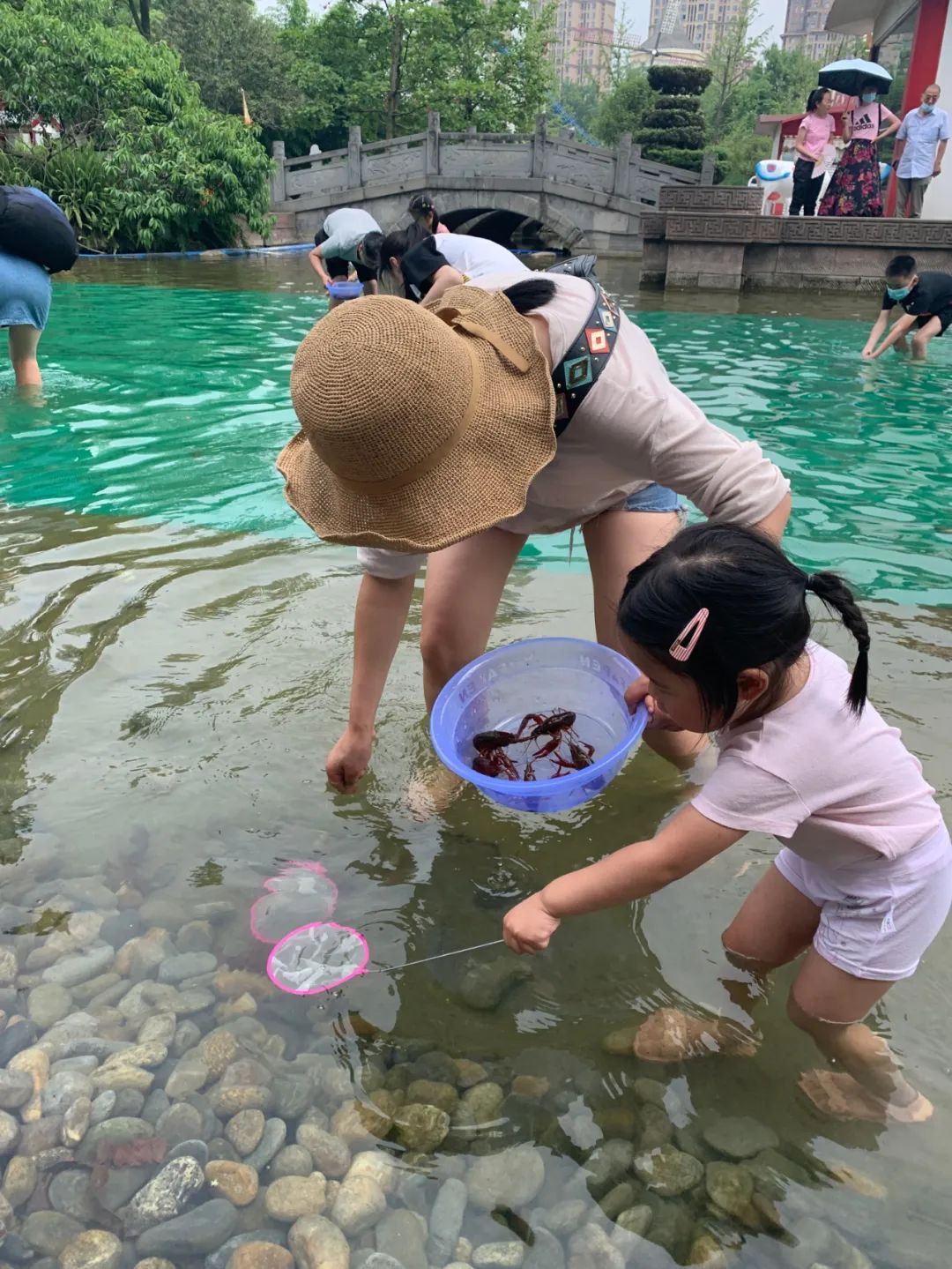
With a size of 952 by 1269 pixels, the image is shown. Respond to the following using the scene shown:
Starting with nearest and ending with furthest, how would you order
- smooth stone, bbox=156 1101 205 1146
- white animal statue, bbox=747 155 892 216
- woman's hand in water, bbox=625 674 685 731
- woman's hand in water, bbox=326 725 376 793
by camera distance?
smooth stone, bbox=156 1101 205 1146, woman's hand in water, bbox=625 674 685 731, woman's hand in water, bbox=326 725 376 793, white animal statue, bbox=747 155 892 216

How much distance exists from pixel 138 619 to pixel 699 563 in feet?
7.93

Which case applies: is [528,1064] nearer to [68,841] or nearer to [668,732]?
[668,732]

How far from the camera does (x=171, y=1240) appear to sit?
1.41 metres

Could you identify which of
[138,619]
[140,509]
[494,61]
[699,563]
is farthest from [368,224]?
[494,61]

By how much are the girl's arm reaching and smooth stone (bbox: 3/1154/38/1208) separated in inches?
33.1

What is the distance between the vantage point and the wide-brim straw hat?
1.37m

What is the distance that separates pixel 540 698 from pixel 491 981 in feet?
2.33

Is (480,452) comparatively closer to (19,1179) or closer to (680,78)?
(19,1179)

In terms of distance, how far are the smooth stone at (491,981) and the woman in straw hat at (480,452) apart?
491 mm

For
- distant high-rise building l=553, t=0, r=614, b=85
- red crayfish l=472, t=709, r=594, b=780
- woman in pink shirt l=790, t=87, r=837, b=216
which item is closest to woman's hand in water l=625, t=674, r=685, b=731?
red crayfish l=472, t=709, r=594, b=780

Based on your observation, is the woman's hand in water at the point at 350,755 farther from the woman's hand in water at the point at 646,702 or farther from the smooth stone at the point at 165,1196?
the smooth stone at the point at 165,1196

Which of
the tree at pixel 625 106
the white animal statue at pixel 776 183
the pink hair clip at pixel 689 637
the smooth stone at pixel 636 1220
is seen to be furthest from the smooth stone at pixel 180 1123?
the tree at pixel 625 106

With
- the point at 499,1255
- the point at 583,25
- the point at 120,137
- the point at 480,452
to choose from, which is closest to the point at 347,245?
the point at 480,452

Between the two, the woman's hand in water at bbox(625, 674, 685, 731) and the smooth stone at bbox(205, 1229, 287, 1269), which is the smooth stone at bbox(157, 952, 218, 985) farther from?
the woman's hand in water at bbox(625, 674, 685, 731)
